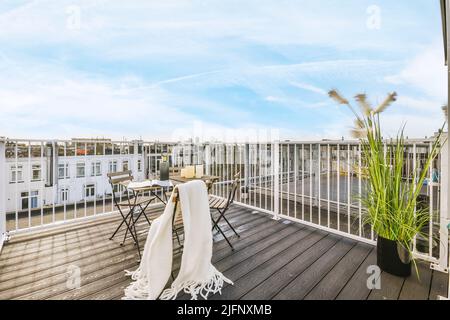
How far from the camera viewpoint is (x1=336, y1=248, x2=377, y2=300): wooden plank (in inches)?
61.1

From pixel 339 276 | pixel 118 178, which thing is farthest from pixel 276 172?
pixel 118 178

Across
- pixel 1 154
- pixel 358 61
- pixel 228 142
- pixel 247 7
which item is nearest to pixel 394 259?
pixel 228 142

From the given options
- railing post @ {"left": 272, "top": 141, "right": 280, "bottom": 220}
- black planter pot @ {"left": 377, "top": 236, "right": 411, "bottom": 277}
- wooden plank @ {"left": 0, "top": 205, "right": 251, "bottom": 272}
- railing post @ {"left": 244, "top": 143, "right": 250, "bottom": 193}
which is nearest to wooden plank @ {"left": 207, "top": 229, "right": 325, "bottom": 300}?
railing post @ {"left": 272, "top": 141, "right": 280, "bottom": 220}

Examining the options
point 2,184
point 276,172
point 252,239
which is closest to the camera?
point 2,184

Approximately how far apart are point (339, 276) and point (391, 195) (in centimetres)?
87

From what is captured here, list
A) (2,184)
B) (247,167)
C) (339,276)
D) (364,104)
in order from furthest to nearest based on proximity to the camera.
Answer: (247,167)
(2,184)
(364,104)
(339,276)

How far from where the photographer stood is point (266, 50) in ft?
18.6

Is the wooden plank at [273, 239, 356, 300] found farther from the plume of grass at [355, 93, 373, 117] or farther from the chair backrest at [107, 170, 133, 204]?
the chair backrest at [107, 170, 133, 204]

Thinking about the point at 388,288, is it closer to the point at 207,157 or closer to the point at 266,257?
the point at 266,257

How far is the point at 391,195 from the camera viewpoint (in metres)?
1.83

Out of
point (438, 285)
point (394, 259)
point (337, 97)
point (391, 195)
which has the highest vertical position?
point (337, 97)

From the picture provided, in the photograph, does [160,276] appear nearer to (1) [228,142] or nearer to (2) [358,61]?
(1) [228,142]

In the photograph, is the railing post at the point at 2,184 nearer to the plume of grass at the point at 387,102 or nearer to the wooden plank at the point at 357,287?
the wooden plank at the point at 357,287

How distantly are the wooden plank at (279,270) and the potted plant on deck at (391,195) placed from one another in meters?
0.61
